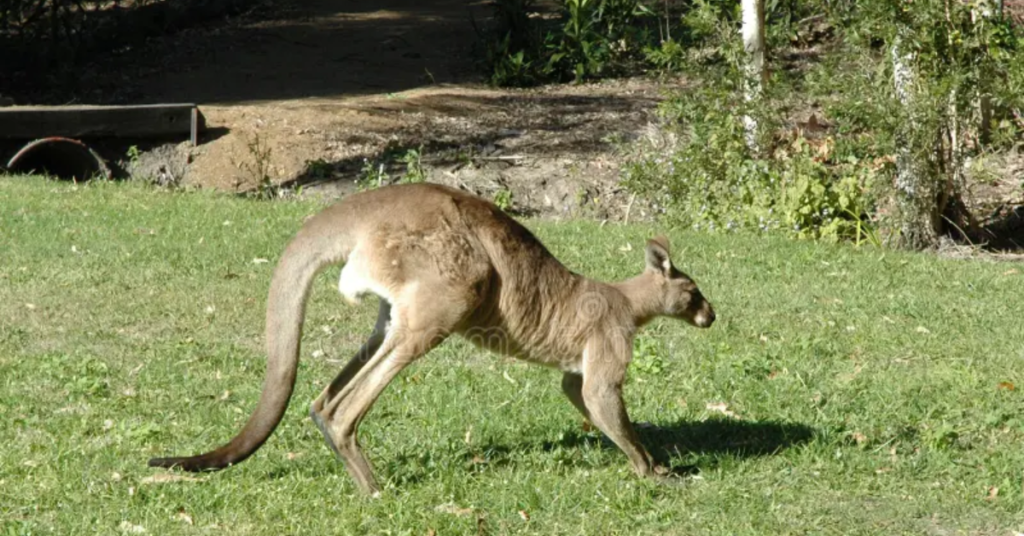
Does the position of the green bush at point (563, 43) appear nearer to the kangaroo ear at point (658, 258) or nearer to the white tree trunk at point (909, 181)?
the white tree trunk at point (909, 181)

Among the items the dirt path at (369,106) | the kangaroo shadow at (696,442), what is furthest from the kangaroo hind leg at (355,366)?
the dirt path at (369,106)

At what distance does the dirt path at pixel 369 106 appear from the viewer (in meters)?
13.6

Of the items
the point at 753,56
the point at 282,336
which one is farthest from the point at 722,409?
the point at 753,56

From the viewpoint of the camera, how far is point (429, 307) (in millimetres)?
5262


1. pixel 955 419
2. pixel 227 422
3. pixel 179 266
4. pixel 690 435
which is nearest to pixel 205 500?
pixel 227 422

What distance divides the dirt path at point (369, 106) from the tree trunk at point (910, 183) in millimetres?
2782

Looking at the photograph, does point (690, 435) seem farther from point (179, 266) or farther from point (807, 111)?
point (807, 111)

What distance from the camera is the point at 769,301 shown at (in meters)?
8.84

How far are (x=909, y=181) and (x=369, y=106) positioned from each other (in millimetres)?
6930

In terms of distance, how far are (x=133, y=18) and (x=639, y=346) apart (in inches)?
573

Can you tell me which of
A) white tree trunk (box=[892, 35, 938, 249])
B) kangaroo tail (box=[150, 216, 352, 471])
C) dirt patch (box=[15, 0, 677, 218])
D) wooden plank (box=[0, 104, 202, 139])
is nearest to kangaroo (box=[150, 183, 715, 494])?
kangaroo tail (box=[150, 216, 352, 471])

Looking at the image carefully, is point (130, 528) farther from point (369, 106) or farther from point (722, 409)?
point (369, 106)

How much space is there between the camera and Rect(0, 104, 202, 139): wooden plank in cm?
1308

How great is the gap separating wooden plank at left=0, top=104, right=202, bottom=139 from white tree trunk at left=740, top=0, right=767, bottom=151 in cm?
572
